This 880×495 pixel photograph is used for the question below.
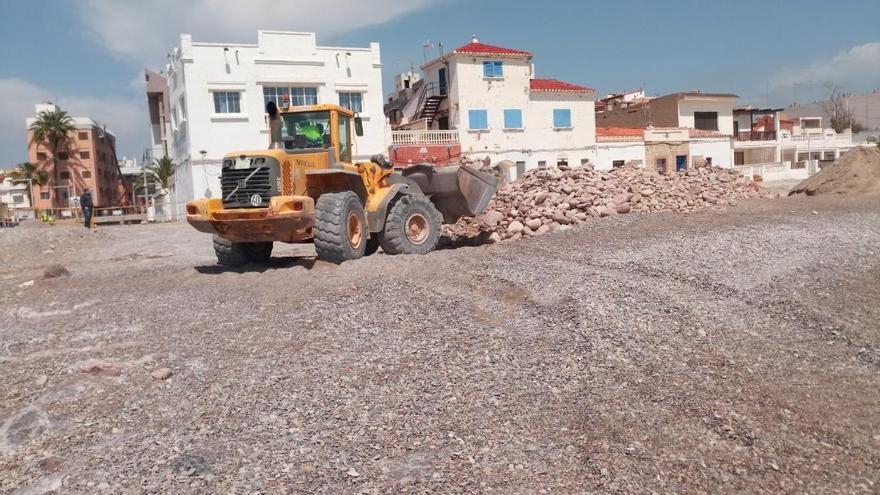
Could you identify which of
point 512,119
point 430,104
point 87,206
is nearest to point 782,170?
point 512,119

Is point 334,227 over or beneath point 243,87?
beneath

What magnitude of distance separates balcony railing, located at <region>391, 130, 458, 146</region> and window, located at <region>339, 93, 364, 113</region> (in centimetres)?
207

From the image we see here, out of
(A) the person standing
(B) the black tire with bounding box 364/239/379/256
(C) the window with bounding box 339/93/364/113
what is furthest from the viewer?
(C) the window with bounding box 339/93/364/113

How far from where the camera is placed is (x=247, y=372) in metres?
5.25

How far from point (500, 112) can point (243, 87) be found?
13.6 metres

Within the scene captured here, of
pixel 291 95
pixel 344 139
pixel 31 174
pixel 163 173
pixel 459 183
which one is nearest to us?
pixel 344 139

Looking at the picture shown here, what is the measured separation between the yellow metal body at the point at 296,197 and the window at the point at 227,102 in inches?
775

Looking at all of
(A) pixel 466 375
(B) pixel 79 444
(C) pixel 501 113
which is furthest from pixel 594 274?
(C) pixel 501 113

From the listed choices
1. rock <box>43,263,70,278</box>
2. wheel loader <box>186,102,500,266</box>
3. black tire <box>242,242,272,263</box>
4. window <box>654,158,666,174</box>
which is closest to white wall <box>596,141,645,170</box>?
window <box>654,158,666,174</box>

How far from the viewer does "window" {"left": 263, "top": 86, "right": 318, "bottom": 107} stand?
29.0m

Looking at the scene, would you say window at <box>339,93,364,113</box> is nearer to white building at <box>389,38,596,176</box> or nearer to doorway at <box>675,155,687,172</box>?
white building at <box>389,38,596,176</box>

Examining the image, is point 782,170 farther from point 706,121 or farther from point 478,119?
point 478,119

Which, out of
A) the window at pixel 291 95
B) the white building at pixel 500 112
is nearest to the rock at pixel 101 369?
the window at pixel 291 95

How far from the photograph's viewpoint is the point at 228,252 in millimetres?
10305
